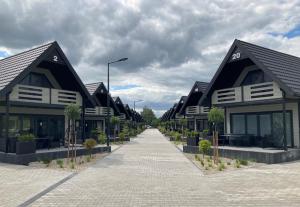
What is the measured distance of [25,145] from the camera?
47.4 ft

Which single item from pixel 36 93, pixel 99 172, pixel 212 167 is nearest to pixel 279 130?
pixel 212 167

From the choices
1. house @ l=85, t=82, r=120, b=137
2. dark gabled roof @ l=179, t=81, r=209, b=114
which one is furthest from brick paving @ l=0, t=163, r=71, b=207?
dark gabled roof @ l=179, t=81, r=209, b=114

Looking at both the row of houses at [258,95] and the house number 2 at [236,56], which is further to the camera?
the house number 2 at [236,56]

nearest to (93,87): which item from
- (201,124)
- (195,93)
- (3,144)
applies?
(195,93)

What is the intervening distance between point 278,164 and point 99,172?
26.2 ft

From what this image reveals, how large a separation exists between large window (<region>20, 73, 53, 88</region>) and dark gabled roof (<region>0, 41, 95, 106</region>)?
1.40 metres

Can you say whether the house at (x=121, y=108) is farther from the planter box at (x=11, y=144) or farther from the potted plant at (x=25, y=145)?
the potted plant at (x=25, y=145)

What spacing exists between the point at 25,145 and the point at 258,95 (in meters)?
12.6

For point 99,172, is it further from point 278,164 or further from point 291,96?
point 291,96

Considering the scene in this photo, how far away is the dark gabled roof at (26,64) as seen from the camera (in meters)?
15.3

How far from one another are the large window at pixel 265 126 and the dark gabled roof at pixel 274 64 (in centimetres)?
254

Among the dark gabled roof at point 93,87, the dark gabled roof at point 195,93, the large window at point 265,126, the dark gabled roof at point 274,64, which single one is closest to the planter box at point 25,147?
the dark gabled roof at point 274,64

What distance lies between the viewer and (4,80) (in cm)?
1579

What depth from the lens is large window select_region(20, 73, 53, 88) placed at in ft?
63.2
